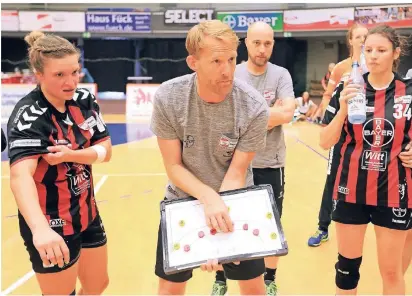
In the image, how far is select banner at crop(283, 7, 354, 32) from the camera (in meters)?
17.5

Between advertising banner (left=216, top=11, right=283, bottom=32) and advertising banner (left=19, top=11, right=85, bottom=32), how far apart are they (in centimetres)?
613

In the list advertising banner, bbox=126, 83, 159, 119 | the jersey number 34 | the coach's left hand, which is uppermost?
the jersey number 34

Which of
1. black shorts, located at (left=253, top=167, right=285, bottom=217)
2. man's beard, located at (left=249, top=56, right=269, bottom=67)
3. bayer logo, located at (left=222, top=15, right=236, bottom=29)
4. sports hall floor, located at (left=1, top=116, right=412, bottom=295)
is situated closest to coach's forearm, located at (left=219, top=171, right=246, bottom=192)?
black shorts, located at (left=253, top=167, right=285, bottom=217)

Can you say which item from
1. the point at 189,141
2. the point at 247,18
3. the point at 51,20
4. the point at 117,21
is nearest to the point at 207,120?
the point at 189,141

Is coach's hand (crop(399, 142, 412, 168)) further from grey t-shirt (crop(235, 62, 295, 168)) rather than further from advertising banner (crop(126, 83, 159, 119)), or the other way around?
advertising banner (crop(126, 83, 159, 119))

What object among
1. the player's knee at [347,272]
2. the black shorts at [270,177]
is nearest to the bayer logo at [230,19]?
the black shorts at [270,177]

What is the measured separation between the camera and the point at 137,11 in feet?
63.1

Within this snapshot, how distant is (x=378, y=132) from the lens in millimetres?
2559

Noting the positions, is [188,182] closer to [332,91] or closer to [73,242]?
[73,242]

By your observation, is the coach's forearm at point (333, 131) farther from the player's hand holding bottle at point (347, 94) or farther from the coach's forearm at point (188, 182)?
the coach's forearm at point (188, 182)

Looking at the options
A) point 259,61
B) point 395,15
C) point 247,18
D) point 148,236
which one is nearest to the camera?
point 259,61

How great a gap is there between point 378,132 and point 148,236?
2840 millimetres

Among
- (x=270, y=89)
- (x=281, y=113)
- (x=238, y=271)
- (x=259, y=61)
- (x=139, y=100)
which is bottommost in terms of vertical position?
(x=139, y=100)

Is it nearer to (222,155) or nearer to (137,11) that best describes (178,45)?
(137,11)
